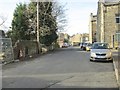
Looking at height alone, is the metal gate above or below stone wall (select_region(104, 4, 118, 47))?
below

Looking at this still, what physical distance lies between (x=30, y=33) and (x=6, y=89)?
129ft

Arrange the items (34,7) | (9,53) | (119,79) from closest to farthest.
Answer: (119,79) < (9,53) < (34,7)

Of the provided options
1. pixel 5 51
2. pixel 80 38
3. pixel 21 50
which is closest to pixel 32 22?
pixel 21 50

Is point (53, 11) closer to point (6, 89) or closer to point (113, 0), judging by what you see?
point (113, 0)

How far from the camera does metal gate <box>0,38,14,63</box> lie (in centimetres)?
2350

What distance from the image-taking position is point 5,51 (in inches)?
949

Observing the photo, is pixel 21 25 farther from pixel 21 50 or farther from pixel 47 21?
pixel 21 50

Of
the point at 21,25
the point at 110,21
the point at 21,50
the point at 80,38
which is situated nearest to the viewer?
the point at 21,50

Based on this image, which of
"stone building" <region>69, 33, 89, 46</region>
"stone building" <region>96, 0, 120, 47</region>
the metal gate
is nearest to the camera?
the metal gate

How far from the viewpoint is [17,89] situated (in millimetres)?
10906

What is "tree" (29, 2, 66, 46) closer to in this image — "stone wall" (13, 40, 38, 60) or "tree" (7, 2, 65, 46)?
"tree" (7, 2, 65, 46)

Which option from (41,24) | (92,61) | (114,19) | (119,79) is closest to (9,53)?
(92,61)

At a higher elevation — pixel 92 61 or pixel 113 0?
pixel 113 0

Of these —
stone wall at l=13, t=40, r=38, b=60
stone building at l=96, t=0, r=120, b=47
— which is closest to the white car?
stone wall at l=13, t=40, r=38, b=60
